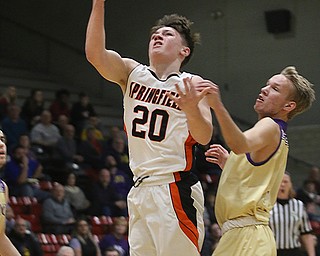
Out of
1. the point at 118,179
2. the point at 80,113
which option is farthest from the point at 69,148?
the point at 80,113

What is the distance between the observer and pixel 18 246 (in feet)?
30.2

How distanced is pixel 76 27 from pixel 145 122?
42.2ft

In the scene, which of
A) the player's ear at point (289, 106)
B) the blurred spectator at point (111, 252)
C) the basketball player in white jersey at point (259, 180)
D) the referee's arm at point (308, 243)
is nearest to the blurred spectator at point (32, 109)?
the blurred spectator at point (111, 252)

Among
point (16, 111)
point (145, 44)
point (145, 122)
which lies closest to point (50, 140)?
point (16, 111)

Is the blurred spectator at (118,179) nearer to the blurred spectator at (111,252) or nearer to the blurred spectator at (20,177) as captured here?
the blurred spectator at (20,177)

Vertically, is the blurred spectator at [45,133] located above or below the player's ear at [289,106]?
below

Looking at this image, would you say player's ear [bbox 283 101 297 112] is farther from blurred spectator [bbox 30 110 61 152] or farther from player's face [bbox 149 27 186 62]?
blurred spectator [bbox 30 110 61 152]

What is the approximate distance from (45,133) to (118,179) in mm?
1344

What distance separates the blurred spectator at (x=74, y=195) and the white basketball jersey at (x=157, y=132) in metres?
6.78

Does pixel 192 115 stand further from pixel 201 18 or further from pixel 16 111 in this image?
pixel 201 18

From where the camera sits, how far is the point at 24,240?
9.43m

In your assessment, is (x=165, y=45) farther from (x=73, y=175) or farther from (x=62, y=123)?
(x=62, y=123)

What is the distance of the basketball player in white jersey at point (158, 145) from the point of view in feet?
14.7

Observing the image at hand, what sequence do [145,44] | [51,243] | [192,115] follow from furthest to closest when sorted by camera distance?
[145,44] → [51,243] → [192,115]
